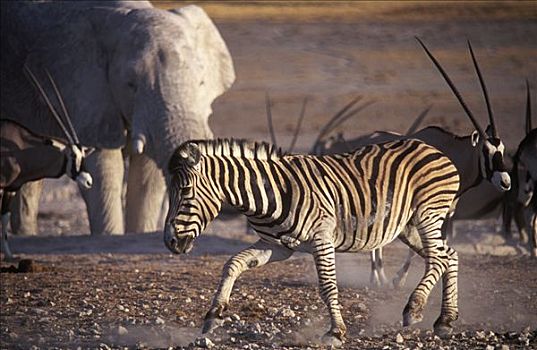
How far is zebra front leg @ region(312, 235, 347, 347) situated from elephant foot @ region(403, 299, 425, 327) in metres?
0.39

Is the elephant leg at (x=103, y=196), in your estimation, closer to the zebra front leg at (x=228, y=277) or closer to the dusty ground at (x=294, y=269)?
the dusty ground at (x=294, y=269)

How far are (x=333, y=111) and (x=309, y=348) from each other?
21.0 meters

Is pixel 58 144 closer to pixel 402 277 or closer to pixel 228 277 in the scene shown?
pixel 402 277

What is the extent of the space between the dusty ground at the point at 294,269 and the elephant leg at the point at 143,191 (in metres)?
0.76

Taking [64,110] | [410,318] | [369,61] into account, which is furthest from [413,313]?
[369,61]

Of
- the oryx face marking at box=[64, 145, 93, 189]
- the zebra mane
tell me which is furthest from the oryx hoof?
the oryx face marking at box=[64, 145, 93, 189]

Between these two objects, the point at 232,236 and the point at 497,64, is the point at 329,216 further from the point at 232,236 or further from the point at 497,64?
the point at 497,64

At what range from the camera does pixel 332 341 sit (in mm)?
9273

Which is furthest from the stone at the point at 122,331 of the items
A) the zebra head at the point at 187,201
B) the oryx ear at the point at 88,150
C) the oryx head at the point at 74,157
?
the oryx ear at the point at 88,150

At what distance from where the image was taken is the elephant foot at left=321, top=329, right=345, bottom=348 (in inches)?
365

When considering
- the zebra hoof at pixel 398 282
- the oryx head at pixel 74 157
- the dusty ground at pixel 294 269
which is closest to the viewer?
the dusty ground at pixel 294 269

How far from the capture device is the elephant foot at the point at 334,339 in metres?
9.27

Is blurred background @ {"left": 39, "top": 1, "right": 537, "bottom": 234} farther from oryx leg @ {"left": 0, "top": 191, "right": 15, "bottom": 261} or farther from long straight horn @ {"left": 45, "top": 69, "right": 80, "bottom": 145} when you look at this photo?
oryx leg @ {"left": 0, "top": 191, "right": 15, "bottom": 261}

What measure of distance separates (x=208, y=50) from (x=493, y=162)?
7850mm
